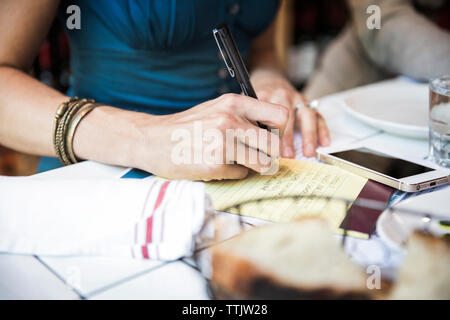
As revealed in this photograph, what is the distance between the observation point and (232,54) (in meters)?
0.47

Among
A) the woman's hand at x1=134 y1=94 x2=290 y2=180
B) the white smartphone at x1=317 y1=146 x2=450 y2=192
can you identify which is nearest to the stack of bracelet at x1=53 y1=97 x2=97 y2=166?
the woman's hand at x1=134 y1=94 x2=290 y2=180

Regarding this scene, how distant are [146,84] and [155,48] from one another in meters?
0.08

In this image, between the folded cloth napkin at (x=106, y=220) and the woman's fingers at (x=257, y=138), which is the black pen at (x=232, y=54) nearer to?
the woman's fingers at (x=257, y=138)

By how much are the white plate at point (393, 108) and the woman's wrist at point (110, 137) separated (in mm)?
342

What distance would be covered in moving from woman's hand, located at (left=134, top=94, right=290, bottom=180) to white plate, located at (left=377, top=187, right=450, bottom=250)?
144 mm

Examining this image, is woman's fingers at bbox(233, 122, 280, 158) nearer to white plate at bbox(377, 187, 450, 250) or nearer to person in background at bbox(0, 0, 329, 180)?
person in background at bbox(0, 0, 329, 180)

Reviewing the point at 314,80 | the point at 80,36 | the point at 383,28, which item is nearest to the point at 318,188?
the point at 80,36

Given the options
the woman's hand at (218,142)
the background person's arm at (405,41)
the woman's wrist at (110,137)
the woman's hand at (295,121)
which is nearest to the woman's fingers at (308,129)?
the woman's hand at (295,121)

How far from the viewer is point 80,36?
75cm

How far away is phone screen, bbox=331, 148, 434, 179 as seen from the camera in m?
0.47
